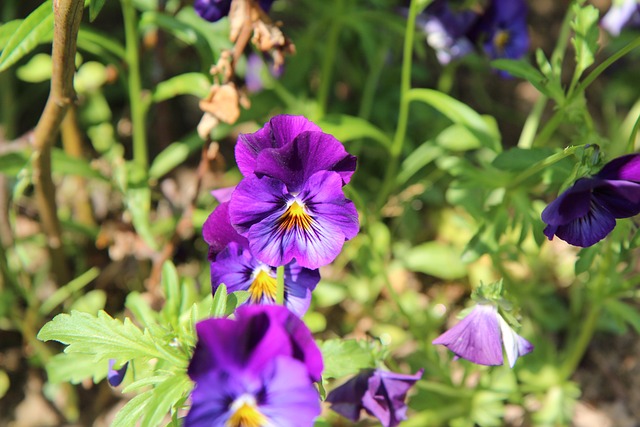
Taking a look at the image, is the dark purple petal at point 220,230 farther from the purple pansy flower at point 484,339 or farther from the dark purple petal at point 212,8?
the dark purple petal at point 212,8

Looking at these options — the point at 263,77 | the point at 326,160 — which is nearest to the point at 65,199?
the point at 263,77

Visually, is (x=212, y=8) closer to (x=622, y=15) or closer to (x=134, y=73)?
(x=134, y=73)

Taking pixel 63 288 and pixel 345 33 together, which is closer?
pixel 63 288

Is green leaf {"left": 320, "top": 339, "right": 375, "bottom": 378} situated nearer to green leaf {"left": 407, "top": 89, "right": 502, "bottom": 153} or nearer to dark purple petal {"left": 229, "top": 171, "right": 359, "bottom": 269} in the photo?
dark purple petal {"left": 229, "top": 171, "right": 359, "bottom": 269}

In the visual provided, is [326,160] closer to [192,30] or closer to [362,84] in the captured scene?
[192,30]

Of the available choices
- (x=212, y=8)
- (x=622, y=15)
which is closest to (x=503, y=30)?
(x=622, y=15)

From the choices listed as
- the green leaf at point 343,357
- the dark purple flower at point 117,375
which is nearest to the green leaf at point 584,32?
the green leaf at point 343,357
